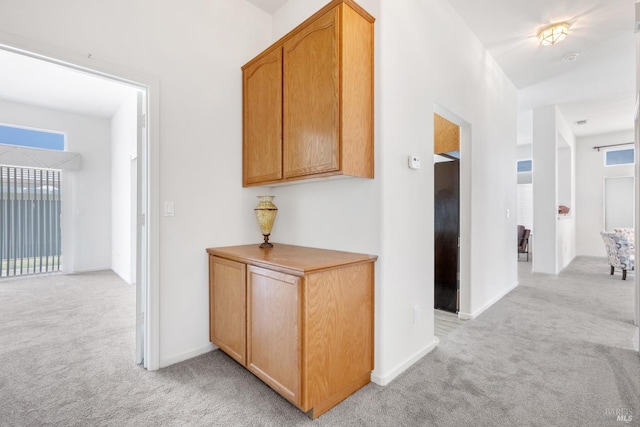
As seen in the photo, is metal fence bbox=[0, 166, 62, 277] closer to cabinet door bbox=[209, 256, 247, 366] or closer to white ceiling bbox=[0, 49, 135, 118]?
white ceiling bbox=[0, 49, 135, 118]

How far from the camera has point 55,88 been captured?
4.50m

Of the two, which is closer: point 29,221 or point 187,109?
point 187,109

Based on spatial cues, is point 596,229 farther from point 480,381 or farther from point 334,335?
point 334,335

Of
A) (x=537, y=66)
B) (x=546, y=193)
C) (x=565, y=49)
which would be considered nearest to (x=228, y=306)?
(x=565, y=49)

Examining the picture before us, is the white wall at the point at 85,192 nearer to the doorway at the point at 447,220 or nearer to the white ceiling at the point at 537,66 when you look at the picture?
the white ceiling at the point at 537,66

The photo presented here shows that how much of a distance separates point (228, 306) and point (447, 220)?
2.59 metres

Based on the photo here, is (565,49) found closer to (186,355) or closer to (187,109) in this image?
(187,109)

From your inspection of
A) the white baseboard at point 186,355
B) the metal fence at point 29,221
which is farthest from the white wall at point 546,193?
the metal fence at point 29,221

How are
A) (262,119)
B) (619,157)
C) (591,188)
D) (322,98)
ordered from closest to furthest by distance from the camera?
(322,98), (262,119), (619,157), (591,188)

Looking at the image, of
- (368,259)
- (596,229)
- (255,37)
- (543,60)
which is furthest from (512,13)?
(596,229)

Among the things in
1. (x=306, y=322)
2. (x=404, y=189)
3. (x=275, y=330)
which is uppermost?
(x=404, y=189)

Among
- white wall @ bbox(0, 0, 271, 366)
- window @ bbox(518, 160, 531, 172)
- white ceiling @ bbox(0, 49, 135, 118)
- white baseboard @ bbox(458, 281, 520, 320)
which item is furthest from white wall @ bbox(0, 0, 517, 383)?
window @ bbox(518, 160, 531, 172)

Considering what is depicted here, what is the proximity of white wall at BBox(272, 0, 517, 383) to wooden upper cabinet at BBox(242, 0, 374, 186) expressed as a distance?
5.3 inches

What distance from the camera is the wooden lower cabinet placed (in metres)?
1.64
